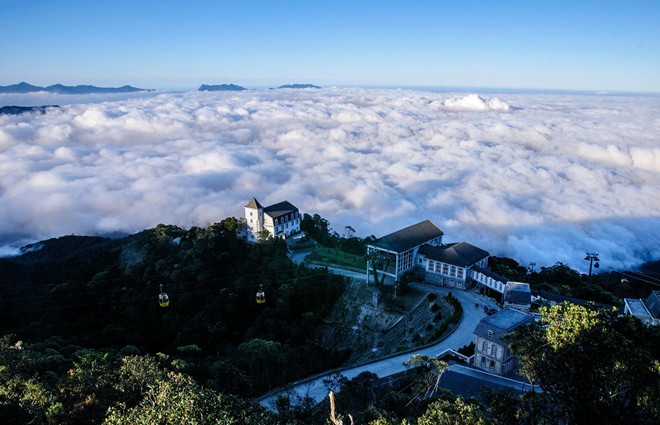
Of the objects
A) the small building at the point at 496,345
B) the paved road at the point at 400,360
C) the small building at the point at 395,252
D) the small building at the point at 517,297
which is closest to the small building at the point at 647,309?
the small building at the point at 517,297

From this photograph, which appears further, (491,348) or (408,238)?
(408,238)

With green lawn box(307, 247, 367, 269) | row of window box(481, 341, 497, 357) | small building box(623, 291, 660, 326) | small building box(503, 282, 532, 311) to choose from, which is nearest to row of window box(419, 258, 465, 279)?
small building box(503, 282, 532, 311)

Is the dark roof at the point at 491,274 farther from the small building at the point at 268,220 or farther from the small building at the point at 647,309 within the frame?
the small building at the point at 268,220

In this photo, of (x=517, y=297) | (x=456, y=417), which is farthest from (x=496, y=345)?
(x=456, y=417)

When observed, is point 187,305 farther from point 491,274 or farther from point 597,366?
point 597,366

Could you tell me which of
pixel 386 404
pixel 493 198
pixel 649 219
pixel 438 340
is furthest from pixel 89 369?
pixel 649 219

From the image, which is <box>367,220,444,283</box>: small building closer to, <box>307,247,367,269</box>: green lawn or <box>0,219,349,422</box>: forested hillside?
<box>307,247,367,269</box>: green lawn
